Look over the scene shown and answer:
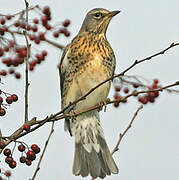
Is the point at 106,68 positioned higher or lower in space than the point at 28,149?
higher

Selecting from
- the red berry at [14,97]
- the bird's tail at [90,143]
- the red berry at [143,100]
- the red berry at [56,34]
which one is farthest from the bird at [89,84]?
the red berry at [14,97]

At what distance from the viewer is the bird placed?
4164 mm

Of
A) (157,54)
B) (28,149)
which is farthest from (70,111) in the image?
(157,54)

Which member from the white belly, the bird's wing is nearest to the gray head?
the bird's wing

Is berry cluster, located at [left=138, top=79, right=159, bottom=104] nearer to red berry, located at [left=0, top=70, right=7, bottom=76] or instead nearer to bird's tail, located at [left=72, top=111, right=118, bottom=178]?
bird's tail, located at [left=72, top=111, right=118, bottom=178]

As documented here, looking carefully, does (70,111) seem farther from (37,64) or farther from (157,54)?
(157,54)

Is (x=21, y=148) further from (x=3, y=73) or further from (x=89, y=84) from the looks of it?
(x=89, y=84)

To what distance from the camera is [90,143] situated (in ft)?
15.2

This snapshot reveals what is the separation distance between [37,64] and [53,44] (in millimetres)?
331

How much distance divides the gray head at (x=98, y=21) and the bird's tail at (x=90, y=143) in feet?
3.42

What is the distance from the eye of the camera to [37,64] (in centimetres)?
383

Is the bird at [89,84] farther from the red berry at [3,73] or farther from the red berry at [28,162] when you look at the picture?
the red berry at [28,162]

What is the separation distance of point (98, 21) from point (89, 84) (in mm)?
980

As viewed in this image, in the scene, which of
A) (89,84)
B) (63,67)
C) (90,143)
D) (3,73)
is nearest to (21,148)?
(3,73)
